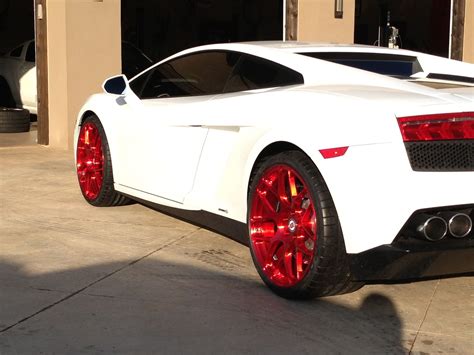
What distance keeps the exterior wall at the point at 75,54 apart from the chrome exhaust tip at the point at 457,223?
7.15 meters

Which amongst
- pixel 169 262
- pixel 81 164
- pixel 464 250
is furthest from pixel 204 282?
pixel 81 164

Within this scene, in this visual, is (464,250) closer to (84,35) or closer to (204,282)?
(204,282)

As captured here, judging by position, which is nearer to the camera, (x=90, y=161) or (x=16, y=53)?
(x=90, y=161)

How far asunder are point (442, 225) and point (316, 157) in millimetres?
717

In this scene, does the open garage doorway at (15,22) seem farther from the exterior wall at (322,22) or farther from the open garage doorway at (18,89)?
the exterior wall at (322,22)

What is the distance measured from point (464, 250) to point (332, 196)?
71 cm

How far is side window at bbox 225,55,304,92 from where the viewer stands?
4863 millimetres

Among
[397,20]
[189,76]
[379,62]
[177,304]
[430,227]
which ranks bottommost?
[177,304]

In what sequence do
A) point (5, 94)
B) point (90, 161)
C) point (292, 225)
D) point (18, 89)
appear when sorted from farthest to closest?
point (5, 94), point (18, 89), point (90, 161), point (292, 225)

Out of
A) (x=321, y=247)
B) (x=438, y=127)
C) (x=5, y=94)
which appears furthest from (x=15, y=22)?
(x=438, y=127)

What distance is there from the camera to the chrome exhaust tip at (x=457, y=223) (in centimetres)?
391

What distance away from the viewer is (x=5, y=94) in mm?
14609

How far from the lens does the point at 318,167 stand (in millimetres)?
4066

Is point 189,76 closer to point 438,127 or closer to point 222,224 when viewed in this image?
point 222,224
